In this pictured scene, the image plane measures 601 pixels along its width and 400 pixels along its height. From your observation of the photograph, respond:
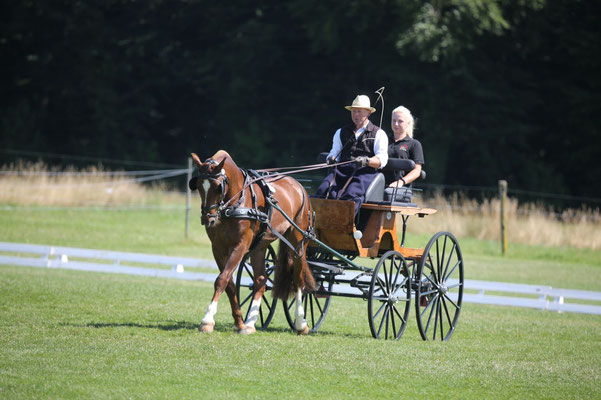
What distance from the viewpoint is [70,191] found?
81.3ft

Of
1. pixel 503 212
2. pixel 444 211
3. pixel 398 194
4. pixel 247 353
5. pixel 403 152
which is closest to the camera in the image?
pixel 247 353

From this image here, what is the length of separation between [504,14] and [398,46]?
439 cm

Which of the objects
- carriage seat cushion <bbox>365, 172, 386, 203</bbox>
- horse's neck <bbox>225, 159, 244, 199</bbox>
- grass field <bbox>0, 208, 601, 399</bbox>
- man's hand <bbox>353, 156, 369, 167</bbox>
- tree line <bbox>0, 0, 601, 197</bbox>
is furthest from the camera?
tree line <bbox>0, 0, 601, 197</bbox>

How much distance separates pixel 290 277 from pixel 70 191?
53.6 ft

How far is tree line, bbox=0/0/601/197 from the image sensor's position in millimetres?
31188

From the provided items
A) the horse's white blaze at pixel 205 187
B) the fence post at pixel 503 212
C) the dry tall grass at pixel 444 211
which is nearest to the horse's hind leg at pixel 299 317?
the horse's white blaze at pixel 205 187

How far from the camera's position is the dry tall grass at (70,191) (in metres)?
24.0

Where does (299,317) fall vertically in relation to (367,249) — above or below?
below

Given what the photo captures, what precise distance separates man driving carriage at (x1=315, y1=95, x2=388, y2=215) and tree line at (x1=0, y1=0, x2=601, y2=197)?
64.7 ft

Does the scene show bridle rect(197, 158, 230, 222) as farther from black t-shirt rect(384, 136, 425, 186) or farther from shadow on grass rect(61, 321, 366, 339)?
black t-shirt rect(384, 136, 425, 186)

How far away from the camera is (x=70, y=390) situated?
639 centimetres

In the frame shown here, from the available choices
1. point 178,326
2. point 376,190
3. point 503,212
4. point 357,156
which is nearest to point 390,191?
point 376,190

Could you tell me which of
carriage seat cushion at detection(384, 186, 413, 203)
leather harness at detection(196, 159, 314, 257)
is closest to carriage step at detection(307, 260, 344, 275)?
leather harness at detection(196, 159, 314, 257)

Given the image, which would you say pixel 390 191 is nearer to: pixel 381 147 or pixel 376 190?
pixel 376 190
